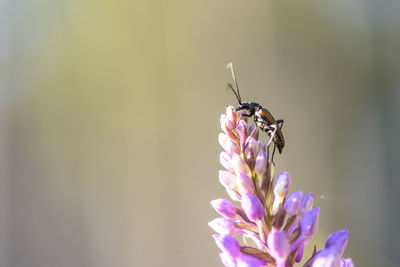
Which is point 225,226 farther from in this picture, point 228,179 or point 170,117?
point 170,117

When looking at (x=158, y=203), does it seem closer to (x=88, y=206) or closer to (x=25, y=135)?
(x=88, y=206)

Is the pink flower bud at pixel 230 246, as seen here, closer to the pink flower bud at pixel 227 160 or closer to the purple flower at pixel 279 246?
the purple flower at pixel 279 246

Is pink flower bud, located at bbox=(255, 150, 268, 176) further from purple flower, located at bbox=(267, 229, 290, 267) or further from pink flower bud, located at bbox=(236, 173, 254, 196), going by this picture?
purple flower, located at bbox=(267, 229, 290, 267)

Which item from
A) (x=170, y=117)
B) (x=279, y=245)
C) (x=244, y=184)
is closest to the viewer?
(x=279, y=245)

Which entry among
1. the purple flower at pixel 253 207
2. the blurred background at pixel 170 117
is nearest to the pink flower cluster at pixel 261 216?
the purple flower at pixel 253 207

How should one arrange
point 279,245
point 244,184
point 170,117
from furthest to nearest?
point 170,117, point 244,184, point 279,245

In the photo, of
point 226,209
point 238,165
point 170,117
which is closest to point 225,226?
point 226,209

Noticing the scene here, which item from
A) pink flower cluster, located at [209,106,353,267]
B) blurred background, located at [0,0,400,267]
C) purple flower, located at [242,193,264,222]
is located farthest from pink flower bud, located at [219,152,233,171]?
blurred background, located at [0,0,400,267]
